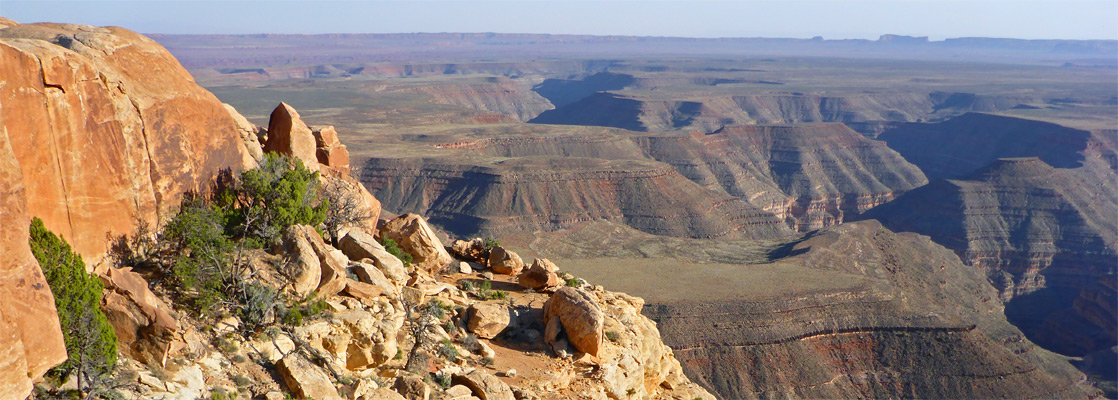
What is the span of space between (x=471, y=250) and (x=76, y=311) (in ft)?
53.0

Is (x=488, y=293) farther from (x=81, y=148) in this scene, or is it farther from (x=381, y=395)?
(x=81, y=148)

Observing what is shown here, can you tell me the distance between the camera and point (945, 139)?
6476 inches

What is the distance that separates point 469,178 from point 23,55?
81.2 m

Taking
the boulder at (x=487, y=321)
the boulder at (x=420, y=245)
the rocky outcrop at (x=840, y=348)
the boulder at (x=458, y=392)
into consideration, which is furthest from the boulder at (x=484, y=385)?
the rocky outcrop at (x=840, y=348)

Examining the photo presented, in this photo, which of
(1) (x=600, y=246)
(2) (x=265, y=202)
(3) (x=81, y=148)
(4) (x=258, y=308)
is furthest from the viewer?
(1) (x=600, y=246)

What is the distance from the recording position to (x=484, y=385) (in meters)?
16.4

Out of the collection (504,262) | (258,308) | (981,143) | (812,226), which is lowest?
(812,226)

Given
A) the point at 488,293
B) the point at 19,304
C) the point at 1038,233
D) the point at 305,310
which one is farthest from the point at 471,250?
the point at 1038,233

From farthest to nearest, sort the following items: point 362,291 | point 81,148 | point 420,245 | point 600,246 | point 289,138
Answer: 1. point 600,246
2. point 420,245
3. point 289,138
4. point 362,291
5. point 81,148

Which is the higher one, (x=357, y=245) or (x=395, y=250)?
(x=357, y=245)

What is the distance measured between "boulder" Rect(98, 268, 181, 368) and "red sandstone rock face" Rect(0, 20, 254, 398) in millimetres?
1465

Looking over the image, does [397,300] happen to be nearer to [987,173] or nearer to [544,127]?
[987,173]

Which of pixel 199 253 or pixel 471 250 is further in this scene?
pixel 471 250

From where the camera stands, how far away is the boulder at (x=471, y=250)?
2819 centimetres
